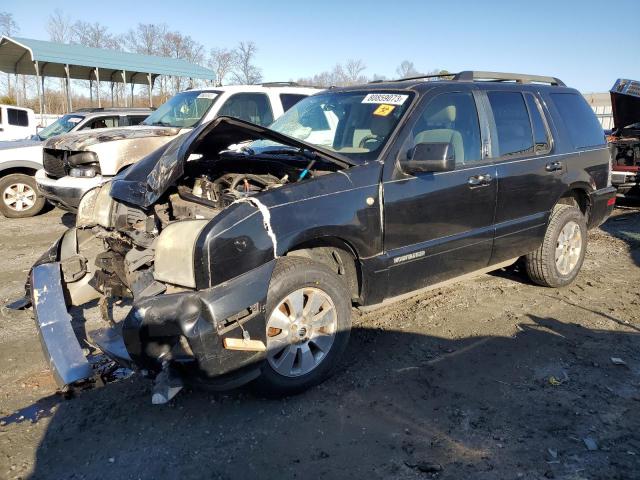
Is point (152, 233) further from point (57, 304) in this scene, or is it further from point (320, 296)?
point (320, 296)

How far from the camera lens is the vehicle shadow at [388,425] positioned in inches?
104

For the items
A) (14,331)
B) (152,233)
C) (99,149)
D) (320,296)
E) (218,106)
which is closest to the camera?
(320,296)

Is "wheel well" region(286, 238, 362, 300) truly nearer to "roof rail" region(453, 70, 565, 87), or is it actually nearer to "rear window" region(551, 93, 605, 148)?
"roof rail" region(453, 70, 565, 87)

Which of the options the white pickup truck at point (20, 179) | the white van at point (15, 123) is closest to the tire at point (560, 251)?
the white pickup truck at point (20, 179)

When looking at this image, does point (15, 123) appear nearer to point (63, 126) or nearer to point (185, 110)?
point (63, 126)

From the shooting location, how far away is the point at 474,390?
3381 mm

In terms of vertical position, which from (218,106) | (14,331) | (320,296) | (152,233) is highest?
(218,106)

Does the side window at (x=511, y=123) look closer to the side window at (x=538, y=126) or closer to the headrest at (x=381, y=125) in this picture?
the side window at (x=538, y=126)

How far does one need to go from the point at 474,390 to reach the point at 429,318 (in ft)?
3.87

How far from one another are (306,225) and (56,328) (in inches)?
74.0

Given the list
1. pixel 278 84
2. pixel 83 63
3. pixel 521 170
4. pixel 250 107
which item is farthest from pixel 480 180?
pixel 83 63

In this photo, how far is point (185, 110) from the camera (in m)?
8.12

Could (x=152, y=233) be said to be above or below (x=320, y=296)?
above

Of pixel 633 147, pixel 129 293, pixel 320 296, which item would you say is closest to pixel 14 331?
pixel 129 293
